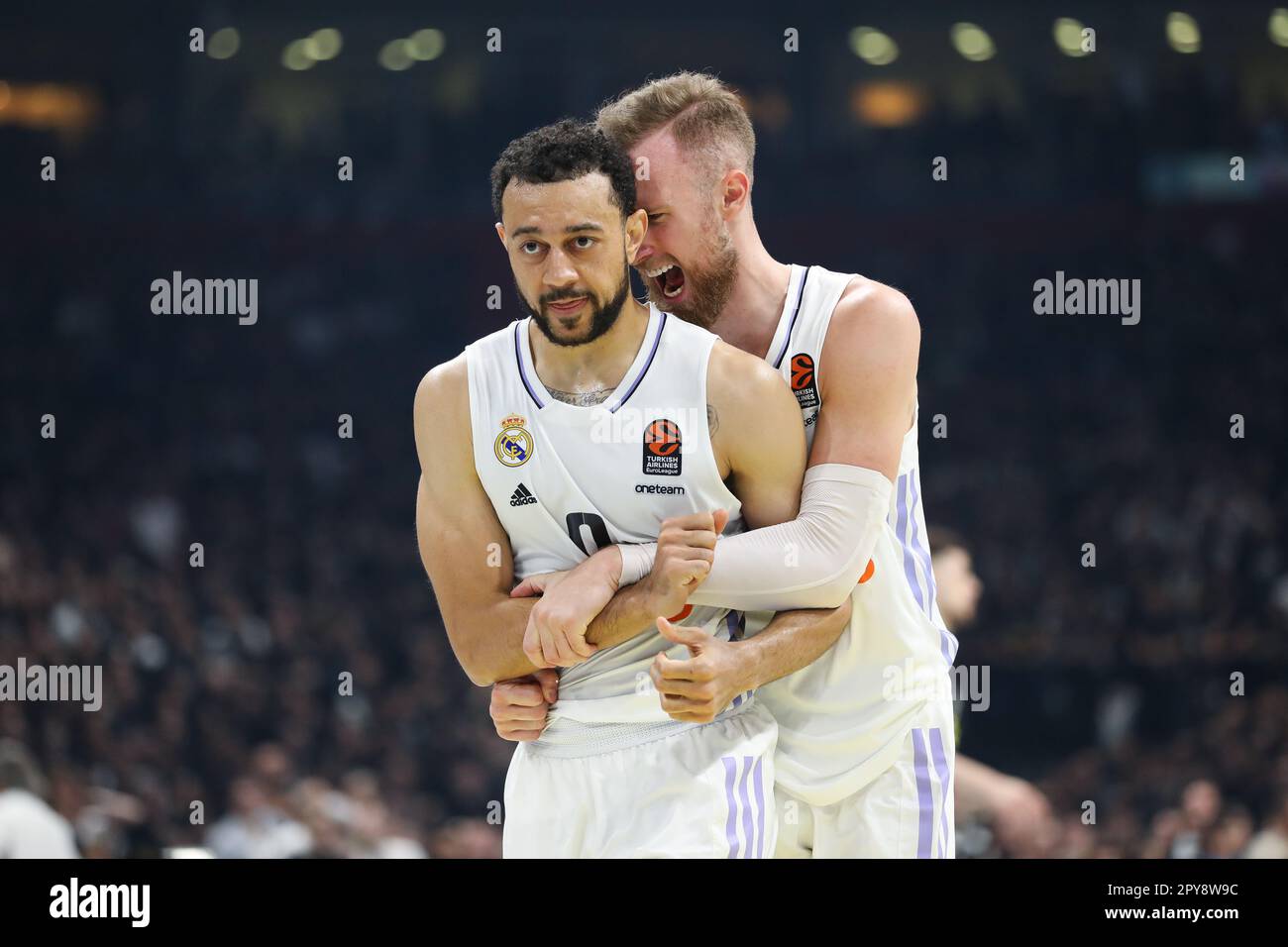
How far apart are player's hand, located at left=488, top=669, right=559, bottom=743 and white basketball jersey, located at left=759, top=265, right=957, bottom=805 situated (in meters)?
0.56

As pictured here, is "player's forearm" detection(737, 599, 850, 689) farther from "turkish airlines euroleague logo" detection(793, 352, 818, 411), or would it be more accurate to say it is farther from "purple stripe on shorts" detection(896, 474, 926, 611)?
"turkish airlines euroleague logo" detection(793, 352, 818, 411)

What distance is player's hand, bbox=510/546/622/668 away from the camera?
3.26 m

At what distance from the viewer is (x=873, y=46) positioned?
Answer: 1672cm

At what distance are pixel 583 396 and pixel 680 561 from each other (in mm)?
507

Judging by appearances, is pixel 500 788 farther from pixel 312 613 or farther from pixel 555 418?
pixel 555 418

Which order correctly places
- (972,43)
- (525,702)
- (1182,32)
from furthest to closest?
(972,43) < (1182,32) < (525,702)

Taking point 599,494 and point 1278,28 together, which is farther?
point 1278,28

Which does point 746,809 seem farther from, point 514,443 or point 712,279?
point 712,279

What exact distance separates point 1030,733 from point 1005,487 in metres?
3.28

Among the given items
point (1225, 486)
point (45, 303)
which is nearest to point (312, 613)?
point (45, 303)

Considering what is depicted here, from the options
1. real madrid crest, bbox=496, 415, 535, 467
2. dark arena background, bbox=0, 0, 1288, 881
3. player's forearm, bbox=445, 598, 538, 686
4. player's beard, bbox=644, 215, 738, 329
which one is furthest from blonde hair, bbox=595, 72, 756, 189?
dark arena background, bbox=0, 0, 1288, 881

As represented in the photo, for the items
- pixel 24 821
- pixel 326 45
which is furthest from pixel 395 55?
pixel 24 821

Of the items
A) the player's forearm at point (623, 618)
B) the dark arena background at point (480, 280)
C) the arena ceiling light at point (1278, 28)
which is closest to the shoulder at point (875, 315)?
the player's forearm at point (623, 618)

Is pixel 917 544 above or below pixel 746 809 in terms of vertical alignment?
above
